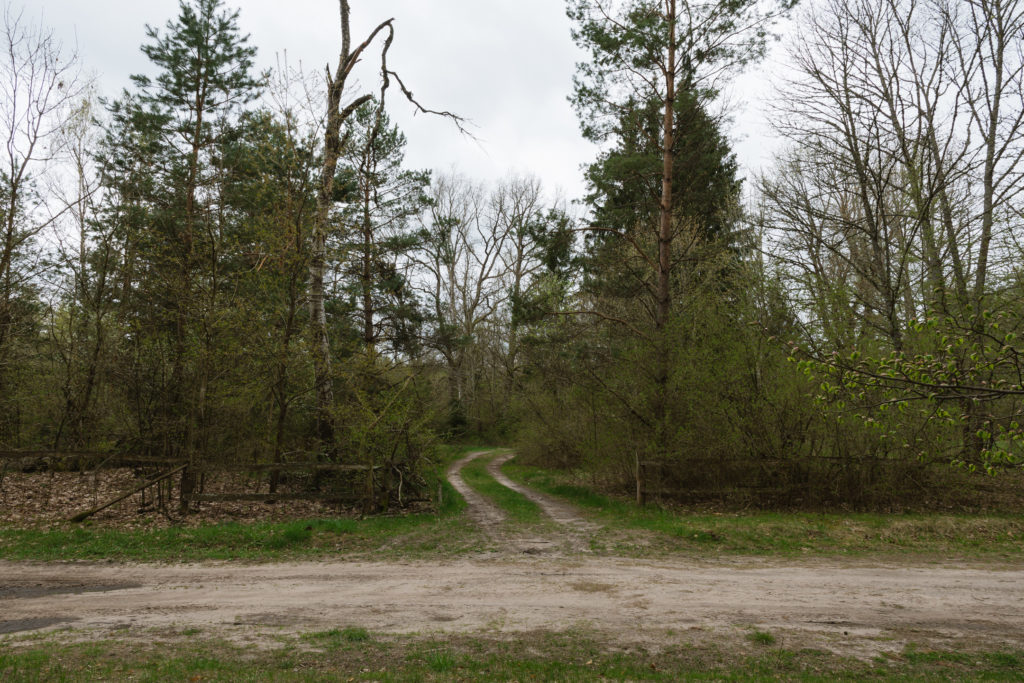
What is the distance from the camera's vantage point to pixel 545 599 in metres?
6.95

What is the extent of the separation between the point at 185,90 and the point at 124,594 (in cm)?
1611

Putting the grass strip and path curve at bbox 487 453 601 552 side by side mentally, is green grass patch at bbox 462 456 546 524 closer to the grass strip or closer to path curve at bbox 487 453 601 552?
path curve at bbox 487 453 601 552

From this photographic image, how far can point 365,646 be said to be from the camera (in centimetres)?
556

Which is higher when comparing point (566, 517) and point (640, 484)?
point (640, 484)

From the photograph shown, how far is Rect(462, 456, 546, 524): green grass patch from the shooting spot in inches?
496

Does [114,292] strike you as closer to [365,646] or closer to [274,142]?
[274,142]

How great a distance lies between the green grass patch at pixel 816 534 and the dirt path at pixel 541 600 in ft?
3.72

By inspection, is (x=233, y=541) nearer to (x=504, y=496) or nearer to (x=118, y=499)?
(x=118, y=499)

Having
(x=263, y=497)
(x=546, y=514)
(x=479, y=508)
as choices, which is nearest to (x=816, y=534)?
(x=546, y=514)

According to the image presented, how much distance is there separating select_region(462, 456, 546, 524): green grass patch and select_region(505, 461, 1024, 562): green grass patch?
5.32 ft

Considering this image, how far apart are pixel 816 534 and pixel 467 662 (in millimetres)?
7838

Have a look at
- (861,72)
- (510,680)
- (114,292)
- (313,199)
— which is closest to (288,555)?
(510,680)

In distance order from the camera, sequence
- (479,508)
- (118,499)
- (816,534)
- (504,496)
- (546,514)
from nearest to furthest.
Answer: (816,534) < (118,499) < (546,514) < (479,508) < (504,496)

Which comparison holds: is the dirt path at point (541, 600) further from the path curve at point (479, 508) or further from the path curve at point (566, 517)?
the path curve at point (479, 508)
